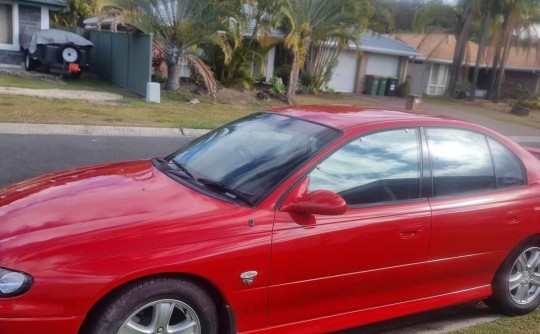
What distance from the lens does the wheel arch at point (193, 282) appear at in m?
2.55

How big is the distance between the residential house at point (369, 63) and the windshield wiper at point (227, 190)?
83.8 feet

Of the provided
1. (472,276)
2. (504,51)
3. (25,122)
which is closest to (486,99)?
(504,51)

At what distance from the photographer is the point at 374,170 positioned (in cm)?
345

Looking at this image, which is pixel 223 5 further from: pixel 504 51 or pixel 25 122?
pixel 504 51

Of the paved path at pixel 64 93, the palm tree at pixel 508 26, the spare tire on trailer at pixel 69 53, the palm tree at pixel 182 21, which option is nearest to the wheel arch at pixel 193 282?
the paved path at pixel 64 93

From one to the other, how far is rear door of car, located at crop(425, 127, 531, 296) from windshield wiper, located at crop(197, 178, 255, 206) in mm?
1292

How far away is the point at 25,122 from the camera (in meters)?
10.5

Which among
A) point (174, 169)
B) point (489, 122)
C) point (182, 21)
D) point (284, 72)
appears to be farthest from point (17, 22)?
point (174, 169)

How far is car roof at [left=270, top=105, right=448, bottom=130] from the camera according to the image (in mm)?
3607

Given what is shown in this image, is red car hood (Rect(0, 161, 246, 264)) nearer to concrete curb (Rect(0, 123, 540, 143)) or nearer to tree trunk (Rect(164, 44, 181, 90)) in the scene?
concrete curb (Rect(0, 123, 540, 143))

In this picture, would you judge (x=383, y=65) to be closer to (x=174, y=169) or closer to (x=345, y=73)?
(x=345, y=73)

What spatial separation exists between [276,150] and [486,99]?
108 ft

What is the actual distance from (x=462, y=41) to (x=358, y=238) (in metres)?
31.2

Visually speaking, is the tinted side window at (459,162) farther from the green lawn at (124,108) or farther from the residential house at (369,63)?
the residential house at (369,63)
